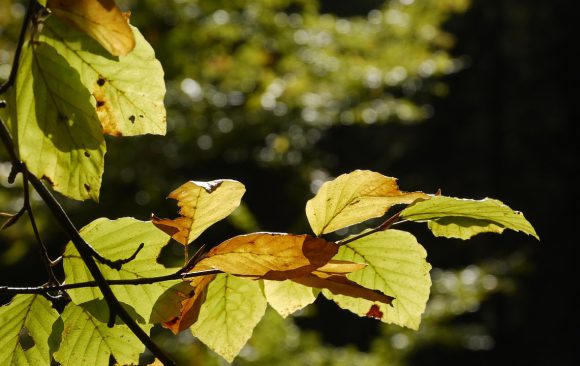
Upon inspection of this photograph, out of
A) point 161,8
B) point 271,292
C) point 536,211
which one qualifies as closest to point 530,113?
point 536,211

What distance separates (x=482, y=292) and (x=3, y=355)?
12.1 ft

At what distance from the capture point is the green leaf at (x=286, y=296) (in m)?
0.53

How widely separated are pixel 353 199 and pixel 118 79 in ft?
0.60

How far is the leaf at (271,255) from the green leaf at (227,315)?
0.21 feet

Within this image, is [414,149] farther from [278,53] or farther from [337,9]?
[278,53]

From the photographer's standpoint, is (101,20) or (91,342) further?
(91,342)

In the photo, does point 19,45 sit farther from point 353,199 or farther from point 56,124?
point 353,199

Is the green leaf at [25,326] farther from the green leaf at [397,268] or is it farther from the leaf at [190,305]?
the green leaf at [397,268]

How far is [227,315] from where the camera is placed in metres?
0.52

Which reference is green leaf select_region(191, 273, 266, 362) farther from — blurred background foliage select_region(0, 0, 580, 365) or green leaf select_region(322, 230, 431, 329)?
blurred background foliage select_region(0, 0, 580, 365)

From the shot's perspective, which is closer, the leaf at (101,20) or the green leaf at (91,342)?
the leaf at (101,20)

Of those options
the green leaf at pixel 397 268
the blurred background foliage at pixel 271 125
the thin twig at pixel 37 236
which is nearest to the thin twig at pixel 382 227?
the green leaf at pixel 397 268

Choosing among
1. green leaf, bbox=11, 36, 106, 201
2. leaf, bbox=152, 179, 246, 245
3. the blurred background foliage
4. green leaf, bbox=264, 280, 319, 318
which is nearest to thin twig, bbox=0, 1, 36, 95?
green leaf, bbox=11, 36, 106, 201

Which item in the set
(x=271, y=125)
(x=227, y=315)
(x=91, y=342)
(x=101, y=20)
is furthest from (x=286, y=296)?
(x=271, y=125)
